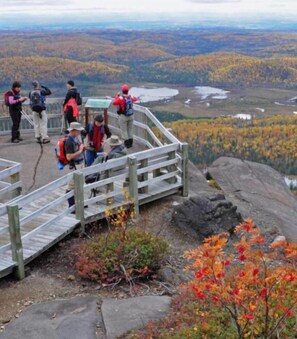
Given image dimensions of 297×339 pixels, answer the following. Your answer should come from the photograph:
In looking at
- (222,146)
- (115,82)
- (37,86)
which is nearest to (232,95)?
(115,82)

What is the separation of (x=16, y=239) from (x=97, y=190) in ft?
9.17

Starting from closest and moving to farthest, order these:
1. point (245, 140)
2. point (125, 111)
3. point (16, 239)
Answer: point (16, 239), point (125, 111), point (245, 140)

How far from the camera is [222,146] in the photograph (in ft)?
360

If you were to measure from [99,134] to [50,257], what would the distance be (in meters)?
2.99

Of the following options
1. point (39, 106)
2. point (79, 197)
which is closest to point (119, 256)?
point (79, 197)

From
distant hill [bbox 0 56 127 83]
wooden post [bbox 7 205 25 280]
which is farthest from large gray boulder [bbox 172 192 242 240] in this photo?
distant hill [bbox 0 56 127 83]

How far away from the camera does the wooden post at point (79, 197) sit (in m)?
8.91

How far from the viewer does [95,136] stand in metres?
10.5

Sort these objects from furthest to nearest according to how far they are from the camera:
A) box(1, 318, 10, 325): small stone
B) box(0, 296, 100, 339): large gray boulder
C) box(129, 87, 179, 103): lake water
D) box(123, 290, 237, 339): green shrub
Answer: box(129, 87, 179, 103): lake water < box(1, 318, 10, 325): small stone < box(0, 296, 100, 339): large gray boulder < box(123, 290, 237, 339): green shrub

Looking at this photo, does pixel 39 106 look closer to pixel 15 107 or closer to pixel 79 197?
pixel 15 107

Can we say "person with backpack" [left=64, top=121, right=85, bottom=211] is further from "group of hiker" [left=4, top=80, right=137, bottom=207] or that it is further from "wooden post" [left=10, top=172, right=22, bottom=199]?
"wooden post" [left=10, top=172, right=22, bottom=199]

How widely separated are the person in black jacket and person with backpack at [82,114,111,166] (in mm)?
3939

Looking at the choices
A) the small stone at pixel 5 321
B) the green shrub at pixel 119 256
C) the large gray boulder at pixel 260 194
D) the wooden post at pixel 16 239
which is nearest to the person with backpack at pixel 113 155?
the green shrub at pixel 119 256

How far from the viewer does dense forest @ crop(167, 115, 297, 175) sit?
101750mm
